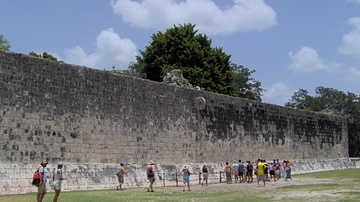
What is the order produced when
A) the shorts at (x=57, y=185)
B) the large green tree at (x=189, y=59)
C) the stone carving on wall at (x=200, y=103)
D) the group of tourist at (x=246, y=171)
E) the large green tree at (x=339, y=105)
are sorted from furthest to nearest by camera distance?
the large green tree at (x=339, y=105), the large green tree at (x=189, y=59), the stone carving on wall at (x=200, y=103), the group of tourist at (x=246, y=171), the shorts at (x=57, y=185)

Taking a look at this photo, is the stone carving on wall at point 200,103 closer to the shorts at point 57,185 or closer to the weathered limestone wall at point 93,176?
the weathered limestone wall at point 93,176

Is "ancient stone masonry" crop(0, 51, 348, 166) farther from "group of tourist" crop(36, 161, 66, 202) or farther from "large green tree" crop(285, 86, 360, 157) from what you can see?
"large green tree" crop(285, 86, 360, 157)

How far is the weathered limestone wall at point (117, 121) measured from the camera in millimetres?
15211

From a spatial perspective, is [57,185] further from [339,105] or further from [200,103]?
[339,105]

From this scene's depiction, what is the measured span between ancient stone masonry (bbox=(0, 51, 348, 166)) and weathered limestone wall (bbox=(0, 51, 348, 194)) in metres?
0.03

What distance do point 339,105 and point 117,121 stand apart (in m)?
44.0

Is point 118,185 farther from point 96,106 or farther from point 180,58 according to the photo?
point 180,58

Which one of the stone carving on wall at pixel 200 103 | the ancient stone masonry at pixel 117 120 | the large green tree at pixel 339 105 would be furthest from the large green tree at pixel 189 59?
the large green tree at pixel 339 105

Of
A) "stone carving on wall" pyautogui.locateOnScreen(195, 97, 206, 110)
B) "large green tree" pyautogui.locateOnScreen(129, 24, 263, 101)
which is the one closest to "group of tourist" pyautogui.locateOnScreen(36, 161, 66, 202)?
"stone carving on wall" pyautogui.locateOnScreen(195, 97, 206, 110)

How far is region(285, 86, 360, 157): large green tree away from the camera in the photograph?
55.3 meters

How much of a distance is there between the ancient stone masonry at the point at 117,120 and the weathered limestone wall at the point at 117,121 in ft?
0.11

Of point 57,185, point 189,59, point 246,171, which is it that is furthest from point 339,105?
point 57,185

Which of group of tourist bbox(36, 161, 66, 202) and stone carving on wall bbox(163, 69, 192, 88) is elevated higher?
stone carving on wall bbox(163, 69, 192, 88)

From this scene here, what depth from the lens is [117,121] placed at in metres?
18.8
